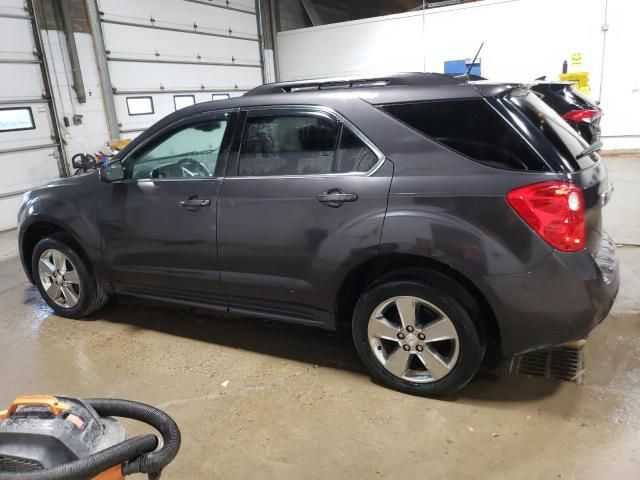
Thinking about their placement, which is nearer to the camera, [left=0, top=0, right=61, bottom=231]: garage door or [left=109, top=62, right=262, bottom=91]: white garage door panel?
[left=0, top=0, right=61, bottom=231]: garage door

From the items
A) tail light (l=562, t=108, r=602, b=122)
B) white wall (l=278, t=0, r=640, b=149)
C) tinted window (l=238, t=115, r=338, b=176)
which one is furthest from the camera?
white wall (l=278, t=0, r=640, b=149)

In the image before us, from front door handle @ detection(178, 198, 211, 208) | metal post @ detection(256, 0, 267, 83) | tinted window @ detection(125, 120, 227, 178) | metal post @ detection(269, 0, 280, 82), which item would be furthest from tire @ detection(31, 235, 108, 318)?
metal post @ detection(269, 0, 280, 82)

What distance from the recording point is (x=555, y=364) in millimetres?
2697

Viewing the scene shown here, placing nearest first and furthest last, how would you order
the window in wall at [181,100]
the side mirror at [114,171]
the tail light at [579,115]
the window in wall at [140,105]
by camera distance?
the side mirror at [114,171] → the tail light at [579,115] → the window in wall at [140,105] → the window in wall at [181,100]

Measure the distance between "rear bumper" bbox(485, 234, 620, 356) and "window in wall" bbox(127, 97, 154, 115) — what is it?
8.34 metres

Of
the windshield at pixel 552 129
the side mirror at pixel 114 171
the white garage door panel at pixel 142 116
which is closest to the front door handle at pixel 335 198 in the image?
the windshield at pixel 552 129

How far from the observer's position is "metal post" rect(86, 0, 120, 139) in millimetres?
7988

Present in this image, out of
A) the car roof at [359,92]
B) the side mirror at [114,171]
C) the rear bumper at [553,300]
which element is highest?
the car roof at [359,92]

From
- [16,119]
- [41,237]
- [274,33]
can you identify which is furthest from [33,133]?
[274,33]

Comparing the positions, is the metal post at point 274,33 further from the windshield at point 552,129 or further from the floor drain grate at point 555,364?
the floor drain grate at point 555,364

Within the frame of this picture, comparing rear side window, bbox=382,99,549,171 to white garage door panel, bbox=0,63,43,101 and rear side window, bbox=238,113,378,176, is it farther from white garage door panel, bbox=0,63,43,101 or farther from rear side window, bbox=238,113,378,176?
white garage door panel, bbox=0,63,43,101

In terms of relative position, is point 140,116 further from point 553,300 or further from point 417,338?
point 553,300

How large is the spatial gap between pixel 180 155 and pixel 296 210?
1098mm

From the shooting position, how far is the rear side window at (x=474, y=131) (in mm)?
2100
